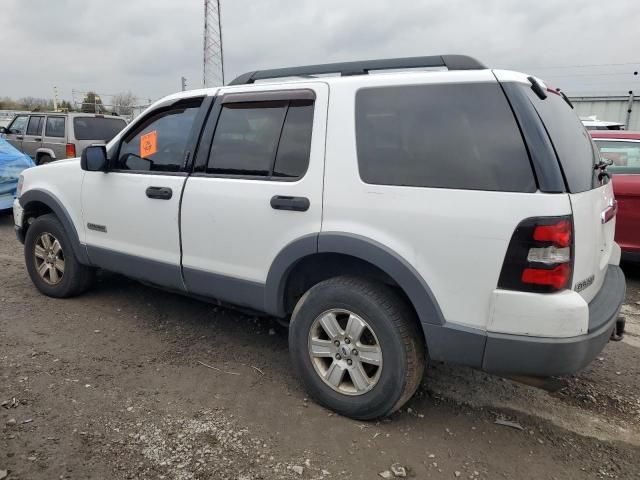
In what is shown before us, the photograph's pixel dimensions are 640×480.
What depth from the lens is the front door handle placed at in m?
3.46

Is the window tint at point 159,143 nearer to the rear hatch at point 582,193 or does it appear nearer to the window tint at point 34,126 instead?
the rear hatch at point 582,193

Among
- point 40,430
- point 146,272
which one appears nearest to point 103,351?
point 146,272

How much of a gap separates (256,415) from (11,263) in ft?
14.5

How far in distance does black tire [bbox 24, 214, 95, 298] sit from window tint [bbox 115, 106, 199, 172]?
1.01 meters

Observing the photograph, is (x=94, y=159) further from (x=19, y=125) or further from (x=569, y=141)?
(x=19, y=125)

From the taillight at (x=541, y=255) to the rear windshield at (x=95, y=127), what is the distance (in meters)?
11.1

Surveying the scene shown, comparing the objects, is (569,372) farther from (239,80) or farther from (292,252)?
Result: (239,80)

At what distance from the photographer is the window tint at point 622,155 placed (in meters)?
5.43

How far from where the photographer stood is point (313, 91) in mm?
2920

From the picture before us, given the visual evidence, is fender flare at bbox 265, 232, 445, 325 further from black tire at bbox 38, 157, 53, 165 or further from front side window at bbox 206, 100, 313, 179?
black tire at bbox 38, 157, 53, 165

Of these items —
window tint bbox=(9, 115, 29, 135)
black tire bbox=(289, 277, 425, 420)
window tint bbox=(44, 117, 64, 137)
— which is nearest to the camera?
black tire bbox=(289, 277, 425, 420)

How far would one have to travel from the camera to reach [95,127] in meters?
11.5

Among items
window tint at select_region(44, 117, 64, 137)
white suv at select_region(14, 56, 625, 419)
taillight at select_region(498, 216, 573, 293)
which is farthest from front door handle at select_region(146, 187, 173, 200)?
window tint at select_region(44, 117, 64, 137)

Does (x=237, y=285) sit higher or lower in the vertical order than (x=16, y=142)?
lower
